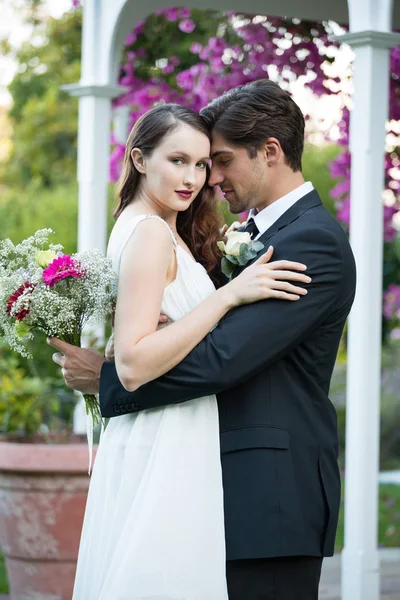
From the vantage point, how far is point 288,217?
283cm

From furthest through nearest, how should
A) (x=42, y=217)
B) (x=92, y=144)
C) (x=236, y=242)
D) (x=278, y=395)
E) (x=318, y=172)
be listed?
(x=318, y=172) < (x=42, y=217) < (x=92, y=144) < (x=236, y=242) < (x=278, y=395)

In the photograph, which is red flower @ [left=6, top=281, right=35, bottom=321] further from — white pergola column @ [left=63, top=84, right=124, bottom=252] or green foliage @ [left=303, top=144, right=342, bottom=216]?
green foliage @ [left=303, top=144, right=342, bottom=216]

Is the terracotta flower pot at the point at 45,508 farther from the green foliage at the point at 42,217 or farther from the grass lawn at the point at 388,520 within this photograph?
the green foliage at the point at 42,217

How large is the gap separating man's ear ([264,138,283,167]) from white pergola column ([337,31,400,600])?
1631 millimetres

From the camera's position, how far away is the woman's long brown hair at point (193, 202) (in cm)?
287

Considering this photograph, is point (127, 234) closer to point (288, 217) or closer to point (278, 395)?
point (288, 217)

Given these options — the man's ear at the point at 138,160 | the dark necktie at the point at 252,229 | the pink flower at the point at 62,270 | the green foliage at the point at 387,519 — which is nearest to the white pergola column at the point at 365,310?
the dark necktie at the point at 252,229

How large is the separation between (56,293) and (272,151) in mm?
704

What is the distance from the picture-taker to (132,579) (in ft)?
8.95

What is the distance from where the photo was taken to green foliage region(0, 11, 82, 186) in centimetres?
1756

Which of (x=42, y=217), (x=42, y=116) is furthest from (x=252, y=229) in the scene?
(x=42, y=116)

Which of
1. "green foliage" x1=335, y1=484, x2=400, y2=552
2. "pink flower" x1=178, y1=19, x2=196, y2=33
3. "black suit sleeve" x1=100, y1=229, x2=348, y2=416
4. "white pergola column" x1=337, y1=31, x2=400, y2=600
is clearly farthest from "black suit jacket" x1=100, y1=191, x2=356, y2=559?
"pink flower" x1=178, y1=19, x2=196, y2=33

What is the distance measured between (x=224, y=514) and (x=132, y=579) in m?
0.29

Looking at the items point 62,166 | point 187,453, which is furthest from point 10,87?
point 187,453
